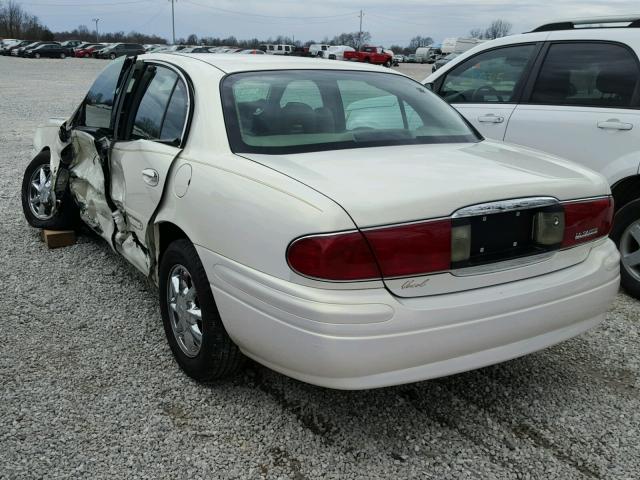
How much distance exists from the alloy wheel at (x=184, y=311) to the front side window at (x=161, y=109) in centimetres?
68

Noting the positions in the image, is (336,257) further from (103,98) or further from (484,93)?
(484,93)

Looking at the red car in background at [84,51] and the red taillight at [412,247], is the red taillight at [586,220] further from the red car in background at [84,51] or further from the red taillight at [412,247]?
the red car in background at [84,51]

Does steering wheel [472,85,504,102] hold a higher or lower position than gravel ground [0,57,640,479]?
higher

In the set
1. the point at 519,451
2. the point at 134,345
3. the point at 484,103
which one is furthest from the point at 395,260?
the point at 484,103

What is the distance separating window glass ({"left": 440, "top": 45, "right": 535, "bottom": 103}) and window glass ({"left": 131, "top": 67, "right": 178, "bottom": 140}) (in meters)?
2.64

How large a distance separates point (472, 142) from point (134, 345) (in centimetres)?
217

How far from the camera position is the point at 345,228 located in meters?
2.15

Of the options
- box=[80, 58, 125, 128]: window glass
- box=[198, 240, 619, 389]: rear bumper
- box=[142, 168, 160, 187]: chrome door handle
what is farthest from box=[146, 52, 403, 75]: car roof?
box=[198, 240, 619, 389]: rear bumper

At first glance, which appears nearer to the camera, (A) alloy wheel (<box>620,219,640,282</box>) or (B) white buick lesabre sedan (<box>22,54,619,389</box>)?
(B) white buick lesabre sedan (<box>22,54,619,389</box>)

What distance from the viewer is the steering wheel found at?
490cm

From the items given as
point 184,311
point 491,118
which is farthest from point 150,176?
point 491,118

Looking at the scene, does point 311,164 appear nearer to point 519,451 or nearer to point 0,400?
point 519,451

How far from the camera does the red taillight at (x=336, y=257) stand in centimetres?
215

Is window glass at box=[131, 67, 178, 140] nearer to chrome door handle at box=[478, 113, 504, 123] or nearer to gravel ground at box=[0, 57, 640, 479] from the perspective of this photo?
gravel ground at box=[0, 57, 640, 479]
